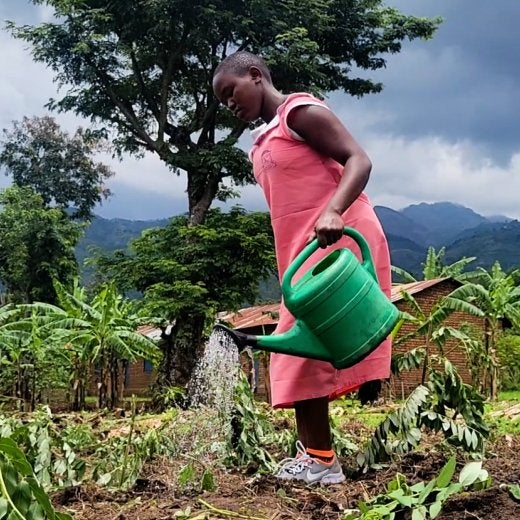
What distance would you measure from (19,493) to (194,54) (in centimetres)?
1632

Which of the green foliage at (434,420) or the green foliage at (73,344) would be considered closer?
the green foliage at (434,420)

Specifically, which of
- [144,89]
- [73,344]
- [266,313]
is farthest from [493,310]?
[144,89]

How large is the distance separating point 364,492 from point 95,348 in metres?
8.43

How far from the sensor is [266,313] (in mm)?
14539

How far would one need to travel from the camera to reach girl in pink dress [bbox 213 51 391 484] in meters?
2.42

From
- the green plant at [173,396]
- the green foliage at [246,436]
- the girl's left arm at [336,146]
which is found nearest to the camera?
the girl's left arm at [336,146]

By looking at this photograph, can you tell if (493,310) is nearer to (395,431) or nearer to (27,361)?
(27,361)

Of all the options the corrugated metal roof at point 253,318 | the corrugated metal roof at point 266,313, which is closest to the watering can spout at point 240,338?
the corrugated metal roof at point 266,313

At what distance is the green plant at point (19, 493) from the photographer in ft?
4.18

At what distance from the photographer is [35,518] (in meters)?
1.29

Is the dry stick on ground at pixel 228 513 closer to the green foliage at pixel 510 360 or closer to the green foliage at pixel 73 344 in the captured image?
the green foliage at pixel 73 344

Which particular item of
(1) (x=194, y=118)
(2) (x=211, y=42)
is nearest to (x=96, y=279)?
(1) (x=194, y=118)

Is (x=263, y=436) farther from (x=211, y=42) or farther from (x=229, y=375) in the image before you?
(x=211, y=42)

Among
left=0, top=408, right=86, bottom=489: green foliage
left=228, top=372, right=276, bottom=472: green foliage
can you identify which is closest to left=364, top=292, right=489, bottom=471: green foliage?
left=228, top=372, right=276, bottom=472: green foliage
